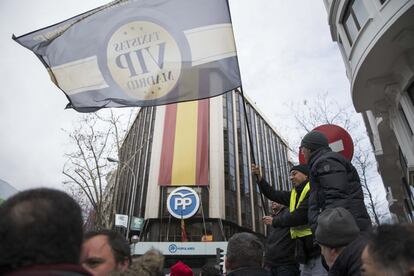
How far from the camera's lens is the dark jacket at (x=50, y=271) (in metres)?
0.94

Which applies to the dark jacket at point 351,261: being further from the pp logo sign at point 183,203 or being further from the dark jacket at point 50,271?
the pp logo sign at point 183,203

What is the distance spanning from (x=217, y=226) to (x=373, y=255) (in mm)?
30980

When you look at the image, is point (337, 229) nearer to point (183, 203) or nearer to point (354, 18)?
point (354, 18)

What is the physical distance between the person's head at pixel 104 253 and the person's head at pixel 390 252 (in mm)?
1910

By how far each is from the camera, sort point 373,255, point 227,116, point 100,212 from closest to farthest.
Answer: point 373,255, point 100,212, point 227,116

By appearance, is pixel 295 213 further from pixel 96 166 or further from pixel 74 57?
pixel 96 166

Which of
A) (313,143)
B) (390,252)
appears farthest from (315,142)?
(390,252)

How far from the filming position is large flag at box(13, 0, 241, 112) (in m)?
4.98

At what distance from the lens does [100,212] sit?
18125 mm

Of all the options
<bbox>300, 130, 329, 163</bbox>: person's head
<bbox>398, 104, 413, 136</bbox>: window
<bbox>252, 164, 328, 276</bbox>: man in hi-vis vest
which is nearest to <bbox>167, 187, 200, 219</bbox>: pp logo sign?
<bbox>398, 104, 413, 136</bbox>: window

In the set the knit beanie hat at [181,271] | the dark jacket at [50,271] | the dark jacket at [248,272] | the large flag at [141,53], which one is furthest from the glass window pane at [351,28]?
the dark jacket at [50,271]

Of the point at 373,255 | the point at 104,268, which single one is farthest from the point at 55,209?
the point at 104,268

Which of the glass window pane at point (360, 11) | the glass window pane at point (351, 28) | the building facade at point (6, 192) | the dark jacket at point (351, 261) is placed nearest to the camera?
the building facade at point (6, 192)

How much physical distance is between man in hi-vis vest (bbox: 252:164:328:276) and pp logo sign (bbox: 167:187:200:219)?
2782 centimetres
